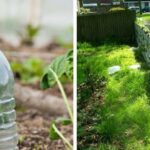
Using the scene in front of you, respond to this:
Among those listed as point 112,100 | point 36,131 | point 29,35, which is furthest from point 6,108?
point 29,35

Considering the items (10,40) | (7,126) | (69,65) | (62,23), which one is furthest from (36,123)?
(62,23)

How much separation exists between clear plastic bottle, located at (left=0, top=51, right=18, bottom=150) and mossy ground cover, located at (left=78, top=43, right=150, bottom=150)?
0.29 meters

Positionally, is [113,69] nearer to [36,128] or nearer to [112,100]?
[112,100]

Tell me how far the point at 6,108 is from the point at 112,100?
1.35 feet

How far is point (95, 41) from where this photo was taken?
2.43 m

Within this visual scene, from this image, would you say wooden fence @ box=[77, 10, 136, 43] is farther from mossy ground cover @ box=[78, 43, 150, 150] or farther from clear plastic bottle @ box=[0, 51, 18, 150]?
clear plastic bottle @ box=[0, 51, 18, 150]

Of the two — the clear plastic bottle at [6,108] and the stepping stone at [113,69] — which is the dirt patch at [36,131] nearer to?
the clear plastic bottle at [6,108]

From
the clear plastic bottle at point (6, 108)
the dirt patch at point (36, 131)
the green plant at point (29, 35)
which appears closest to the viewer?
the clear plastic bottle at point (6, 108)

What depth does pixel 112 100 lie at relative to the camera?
2.37m

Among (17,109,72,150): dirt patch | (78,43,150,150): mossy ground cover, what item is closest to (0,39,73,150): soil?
(17,109,72,150): dirt patch

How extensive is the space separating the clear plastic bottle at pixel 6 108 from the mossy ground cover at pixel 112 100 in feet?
0.94

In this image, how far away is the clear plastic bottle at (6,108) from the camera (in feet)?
8.28

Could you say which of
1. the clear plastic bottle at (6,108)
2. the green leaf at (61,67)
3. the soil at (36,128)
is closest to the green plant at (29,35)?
the soil at (36,128)

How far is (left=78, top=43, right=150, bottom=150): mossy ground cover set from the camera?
7.63ft
